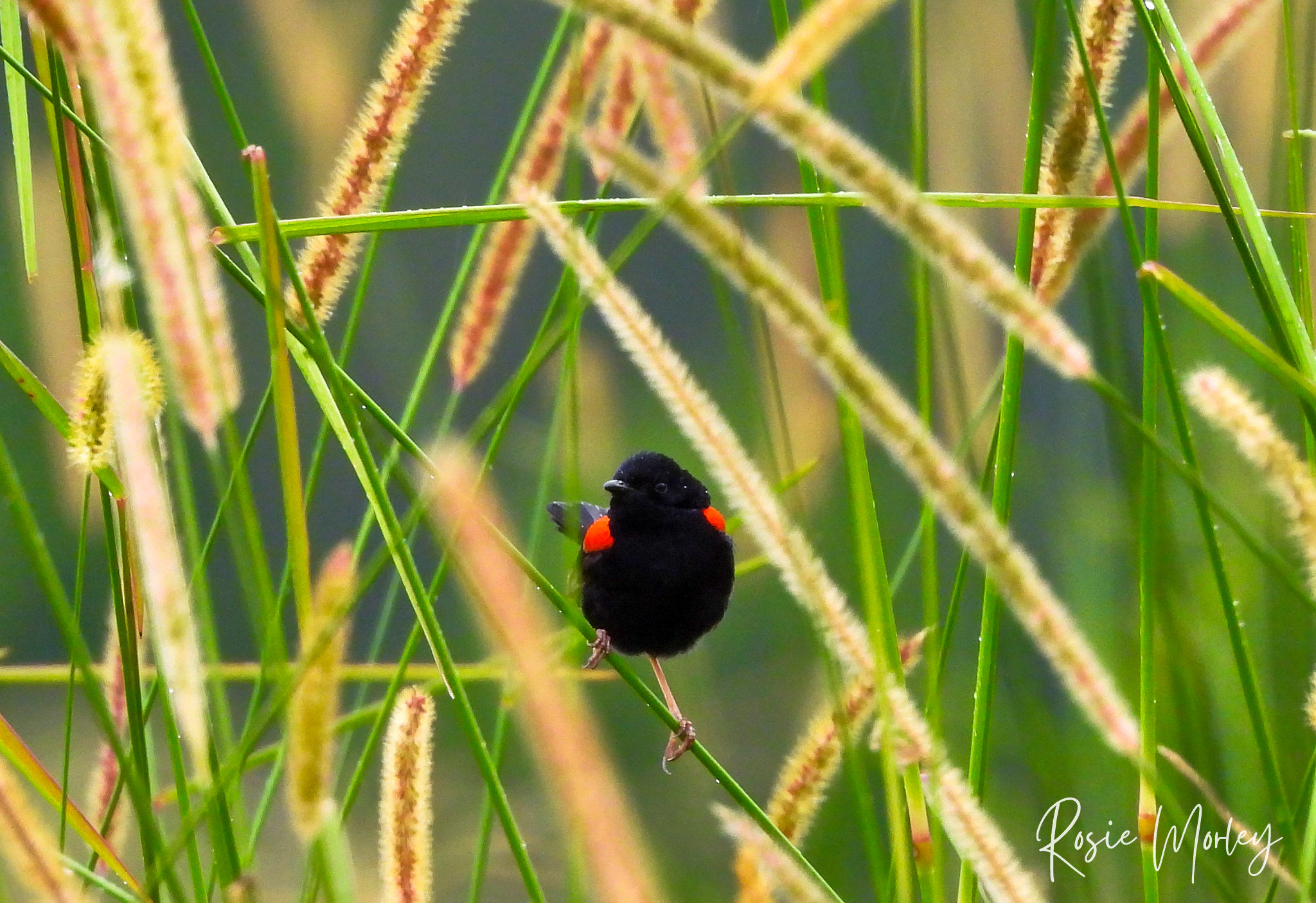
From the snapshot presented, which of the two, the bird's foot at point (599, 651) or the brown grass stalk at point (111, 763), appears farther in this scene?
the bird's foot at point (599, 651)

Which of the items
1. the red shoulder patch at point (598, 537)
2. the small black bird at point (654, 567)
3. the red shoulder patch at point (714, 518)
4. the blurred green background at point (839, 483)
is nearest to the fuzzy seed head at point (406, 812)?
the blurred green background at point (839, 483)

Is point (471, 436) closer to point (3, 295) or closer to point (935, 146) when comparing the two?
point (935, 146)

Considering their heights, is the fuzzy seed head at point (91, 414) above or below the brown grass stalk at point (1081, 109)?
below

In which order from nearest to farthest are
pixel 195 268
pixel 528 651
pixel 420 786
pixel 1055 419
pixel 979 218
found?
pixel 528 651 → pixel 195 268 → pixel 420 786 → pixel 979 218 → pixel 1055 419

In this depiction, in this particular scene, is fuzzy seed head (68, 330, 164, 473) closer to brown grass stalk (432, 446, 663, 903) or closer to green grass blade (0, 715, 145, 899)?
green grass blade (0, 715, 145, 899)

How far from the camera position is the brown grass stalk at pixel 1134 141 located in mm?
805

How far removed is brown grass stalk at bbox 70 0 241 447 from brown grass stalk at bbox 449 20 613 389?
16.2 inches

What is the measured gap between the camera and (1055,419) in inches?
114

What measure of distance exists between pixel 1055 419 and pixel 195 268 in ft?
8.72

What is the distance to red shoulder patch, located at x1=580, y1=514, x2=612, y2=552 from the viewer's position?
194cm

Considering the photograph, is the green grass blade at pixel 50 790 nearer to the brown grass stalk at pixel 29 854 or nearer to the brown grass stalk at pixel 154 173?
the brown grass stalk at pixel 29 854

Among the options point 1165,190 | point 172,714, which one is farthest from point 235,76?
point 172,714

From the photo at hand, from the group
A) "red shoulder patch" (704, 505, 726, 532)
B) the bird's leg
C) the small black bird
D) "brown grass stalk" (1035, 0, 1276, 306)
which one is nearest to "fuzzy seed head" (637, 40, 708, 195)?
"brown grass stalk" (1035, 0, 1276, 306)

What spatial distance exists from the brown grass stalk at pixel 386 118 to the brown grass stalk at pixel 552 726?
496 mm
